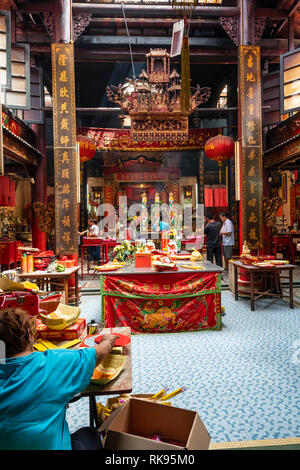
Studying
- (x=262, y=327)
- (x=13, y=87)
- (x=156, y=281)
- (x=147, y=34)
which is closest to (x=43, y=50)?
(x=13, y=87)

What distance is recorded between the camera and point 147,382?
2.66 metres

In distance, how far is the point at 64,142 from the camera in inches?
214

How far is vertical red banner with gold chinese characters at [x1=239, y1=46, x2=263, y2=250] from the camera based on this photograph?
5559 mm

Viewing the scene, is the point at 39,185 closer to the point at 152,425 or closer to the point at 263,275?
the point at 263,275

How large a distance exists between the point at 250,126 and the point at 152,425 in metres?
5.39

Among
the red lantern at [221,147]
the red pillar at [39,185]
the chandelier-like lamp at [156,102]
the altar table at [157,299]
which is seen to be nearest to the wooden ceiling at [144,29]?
the chandelier-like lamp at [156,102]

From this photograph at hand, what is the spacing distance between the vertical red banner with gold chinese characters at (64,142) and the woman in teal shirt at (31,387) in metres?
4.47

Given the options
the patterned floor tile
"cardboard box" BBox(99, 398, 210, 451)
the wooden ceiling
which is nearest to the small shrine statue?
the patterned floor tile

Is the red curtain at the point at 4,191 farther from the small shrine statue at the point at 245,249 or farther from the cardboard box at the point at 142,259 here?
the small shrine statue at the point at 245,249

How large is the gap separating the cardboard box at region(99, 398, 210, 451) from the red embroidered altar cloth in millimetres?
2452

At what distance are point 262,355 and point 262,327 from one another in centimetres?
91

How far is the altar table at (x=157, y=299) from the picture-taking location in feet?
12.8

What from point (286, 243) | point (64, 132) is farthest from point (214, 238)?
point (64, 132)

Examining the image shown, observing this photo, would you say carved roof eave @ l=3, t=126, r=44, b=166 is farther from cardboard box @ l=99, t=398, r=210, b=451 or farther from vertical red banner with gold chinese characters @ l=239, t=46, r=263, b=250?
cardboard box @ l=99, t=398, r=210, b=451
